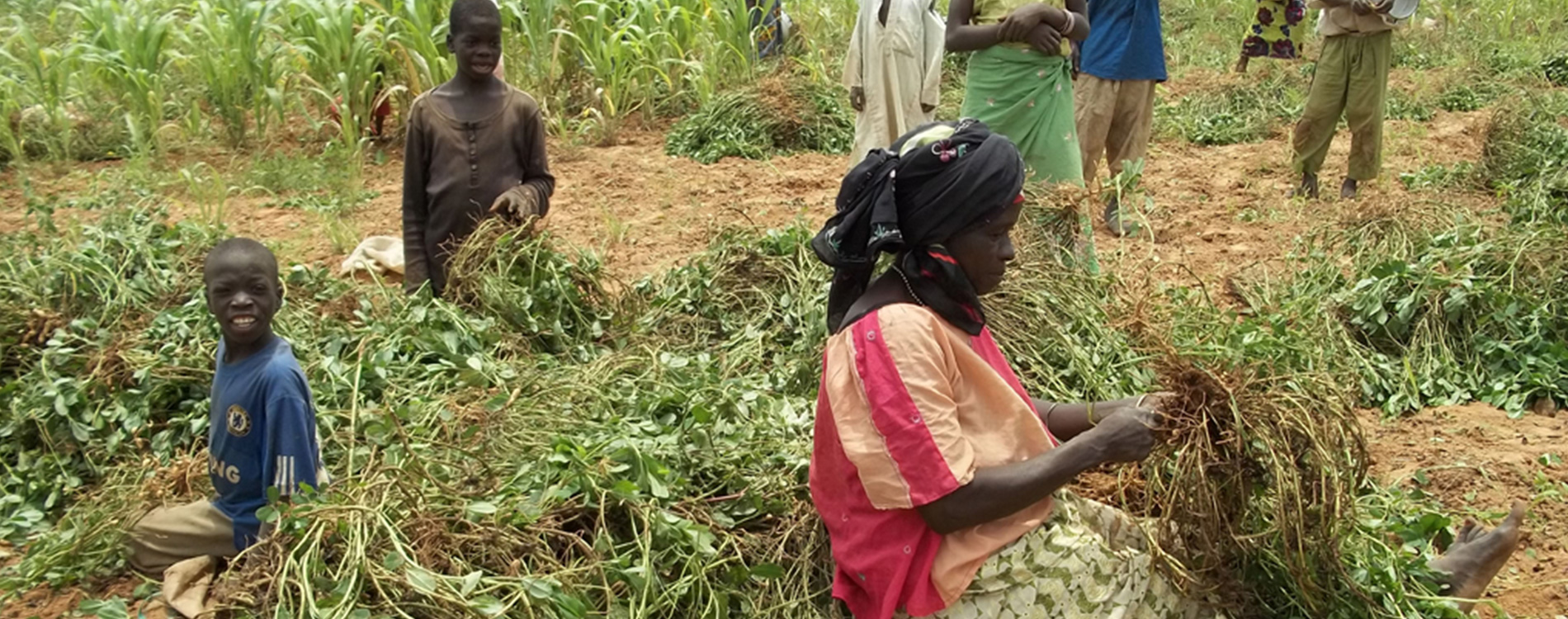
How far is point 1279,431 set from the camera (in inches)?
93.9

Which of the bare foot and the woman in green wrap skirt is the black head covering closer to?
the bare foot

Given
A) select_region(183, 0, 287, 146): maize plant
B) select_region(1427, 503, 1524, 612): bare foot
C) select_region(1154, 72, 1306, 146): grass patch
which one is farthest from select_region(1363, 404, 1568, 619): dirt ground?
select_region(183, 0, 287, 146): maize plant

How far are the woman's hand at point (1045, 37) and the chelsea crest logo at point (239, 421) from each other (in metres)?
3.00

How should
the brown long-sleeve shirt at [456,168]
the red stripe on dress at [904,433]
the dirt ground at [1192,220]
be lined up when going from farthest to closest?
the brown long-sleeve shirt at [456,168] → the dirt ground at [1192,220] → the red stripe on dress at [904,433]

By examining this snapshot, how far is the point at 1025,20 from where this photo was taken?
4668mm

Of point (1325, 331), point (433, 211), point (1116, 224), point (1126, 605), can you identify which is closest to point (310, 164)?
point (433, 211)

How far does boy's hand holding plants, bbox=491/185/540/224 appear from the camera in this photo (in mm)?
3936

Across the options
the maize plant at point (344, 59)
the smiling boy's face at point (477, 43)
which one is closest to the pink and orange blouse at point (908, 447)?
the smiling boy's face at point (477, 43)

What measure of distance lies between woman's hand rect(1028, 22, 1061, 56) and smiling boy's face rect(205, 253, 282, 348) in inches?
112

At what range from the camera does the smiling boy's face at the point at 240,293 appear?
9.12 feet

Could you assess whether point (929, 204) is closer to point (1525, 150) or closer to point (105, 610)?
point (105, 610)

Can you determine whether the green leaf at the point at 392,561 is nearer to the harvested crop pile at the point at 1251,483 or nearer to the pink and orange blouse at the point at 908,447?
the pink and orange blouse at the point at 908,447

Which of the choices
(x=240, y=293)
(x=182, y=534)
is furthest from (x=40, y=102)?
(x=240, y=293)

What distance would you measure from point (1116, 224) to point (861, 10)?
1419 millimetres
